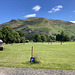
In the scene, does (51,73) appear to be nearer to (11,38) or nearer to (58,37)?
(11,38)

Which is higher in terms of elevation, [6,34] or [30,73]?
[6,34]

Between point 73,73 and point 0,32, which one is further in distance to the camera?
point 0,32

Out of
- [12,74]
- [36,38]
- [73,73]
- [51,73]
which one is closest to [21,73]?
[12,74]

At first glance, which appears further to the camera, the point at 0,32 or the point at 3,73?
the point at 0,32

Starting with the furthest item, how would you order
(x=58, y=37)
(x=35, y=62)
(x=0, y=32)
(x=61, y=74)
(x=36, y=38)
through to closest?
(x=58, y=37)
(x=36, y=38)
(x=0, y=32)
(x=35, y=62)
(x=61, y=74)

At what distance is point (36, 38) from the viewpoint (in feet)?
366

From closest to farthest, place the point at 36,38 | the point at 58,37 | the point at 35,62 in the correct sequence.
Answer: the point at 35,62 → the point at 36,38 → the point at 58,37

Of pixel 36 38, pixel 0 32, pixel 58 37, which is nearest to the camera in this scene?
pixel 0 32

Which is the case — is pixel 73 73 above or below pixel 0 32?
below

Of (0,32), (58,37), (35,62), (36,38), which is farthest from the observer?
(58,37)

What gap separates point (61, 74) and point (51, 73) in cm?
66

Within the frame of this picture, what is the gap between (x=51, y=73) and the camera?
6406 mm

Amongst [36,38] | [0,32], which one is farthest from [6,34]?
[36,38]

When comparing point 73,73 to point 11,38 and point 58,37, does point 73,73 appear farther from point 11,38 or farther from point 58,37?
point 58,37
